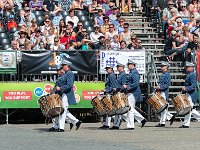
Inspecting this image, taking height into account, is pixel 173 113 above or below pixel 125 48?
below

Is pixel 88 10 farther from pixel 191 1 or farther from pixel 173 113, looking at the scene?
pixel 173 113

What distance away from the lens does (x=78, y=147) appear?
17.2m

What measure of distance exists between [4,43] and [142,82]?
14.6 feet

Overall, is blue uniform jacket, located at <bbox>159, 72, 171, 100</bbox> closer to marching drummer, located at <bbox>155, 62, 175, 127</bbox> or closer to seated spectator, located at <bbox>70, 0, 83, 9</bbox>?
marching drummer, located at <bbox>155, 62, 175, 127</bbox>

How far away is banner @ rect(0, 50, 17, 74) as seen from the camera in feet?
82.7

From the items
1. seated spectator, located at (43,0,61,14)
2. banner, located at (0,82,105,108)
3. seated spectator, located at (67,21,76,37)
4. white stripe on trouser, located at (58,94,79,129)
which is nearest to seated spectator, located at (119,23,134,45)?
seated spectator, located at (67,21,76,37)

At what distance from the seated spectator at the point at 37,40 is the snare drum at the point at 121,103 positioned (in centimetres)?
476

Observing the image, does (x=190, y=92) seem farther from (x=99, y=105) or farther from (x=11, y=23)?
(x=11, y=23)

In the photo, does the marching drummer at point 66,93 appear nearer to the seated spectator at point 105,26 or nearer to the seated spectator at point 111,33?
the seated spectator at point 111,33

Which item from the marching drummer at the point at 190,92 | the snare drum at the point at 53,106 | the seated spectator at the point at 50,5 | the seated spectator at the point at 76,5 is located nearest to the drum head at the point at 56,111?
the snare drum at the point at 53,106

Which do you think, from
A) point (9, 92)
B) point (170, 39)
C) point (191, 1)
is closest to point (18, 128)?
point (9, 92)

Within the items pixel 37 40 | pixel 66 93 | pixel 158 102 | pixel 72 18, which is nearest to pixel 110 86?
pixel 158 102

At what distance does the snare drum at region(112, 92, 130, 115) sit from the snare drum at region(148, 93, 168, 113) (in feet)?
4.15

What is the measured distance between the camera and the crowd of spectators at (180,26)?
27516 mm
